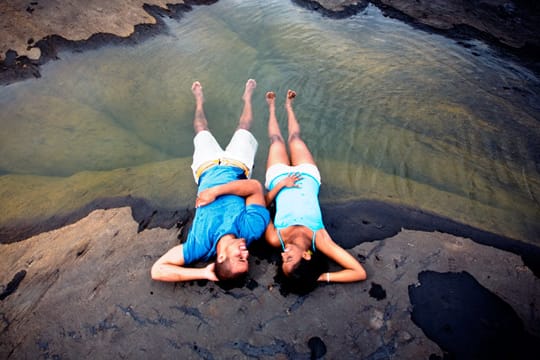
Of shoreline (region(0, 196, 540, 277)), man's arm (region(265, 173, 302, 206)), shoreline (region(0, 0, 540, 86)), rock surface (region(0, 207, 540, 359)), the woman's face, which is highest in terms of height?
shoreline (region(0, 0, 540, 86))

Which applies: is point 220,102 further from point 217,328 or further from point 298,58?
point 217,328

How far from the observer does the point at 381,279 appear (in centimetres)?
316

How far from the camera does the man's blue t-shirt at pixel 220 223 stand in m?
3.09

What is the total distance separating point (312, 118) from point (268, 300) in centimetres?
335

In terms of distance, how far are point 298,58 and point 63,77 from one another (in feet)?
15.9

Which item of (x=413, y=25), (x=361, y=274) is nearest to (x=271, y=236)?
(x=361, y=274)

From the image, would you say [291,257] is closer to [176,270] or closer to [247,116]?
[176,270]

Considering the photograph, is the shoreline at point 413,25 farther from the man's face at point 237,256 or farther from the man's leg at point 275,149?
the man's face at point 237,256

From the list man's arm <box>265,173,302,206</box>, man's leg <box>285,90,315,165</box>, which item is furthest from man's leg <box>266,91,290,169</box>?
man's arm <box>265,173,302,206</box>

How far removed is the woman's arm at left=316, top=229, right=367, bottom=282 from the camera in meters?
3.04

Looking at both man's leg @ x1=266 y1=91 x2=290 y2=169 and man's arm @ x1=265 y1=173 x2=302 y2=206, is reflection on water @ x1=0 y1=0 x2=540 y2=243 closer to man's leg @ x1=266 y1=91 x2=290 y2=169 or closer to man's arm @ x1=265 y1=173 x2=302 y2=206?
man's leg @ x1=266 y1=91 x2=290 y2=169

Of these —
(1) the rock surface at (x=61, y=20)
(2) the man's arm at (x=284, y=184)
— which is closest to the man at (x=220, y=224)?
(2) the man's arm at (x=284, y=184)

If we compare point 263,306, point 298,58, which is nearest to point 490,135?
point 298,58

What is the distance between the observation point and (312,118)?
5176mm
